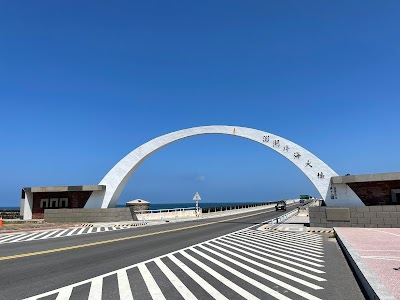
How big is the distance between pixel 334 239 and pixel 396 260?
7.19m

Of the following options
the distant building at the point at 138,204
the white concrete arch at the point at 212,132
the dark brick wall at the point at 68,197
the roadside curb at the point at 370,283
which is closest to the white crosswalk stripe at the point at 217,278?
the roadside curb at the point at 370,283

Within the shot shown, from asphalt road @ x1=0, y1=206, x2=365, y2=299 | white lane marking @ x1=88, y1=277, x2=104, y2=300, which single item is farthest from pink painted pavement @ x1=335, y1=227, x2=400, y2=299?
white lane marking @ x1=88, y1=277, x2=104, y2=300

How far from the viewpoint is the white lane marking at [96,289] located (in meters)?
6.15

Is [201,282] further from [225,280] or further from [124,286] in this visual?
[124,286]

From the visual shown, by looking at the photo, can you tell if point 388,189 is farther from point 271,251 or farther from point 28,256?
point 28,256

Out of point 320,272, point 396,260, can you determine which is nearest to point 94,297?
point 320,272

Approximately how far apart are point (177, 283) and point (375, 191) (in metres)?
20.6

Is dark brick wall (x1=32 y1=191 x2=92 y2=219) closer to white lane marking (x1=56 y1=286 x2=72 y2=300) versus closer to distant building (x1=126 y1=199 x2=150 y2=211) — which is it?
distant building (x1=126 y1=199 x2=150 y2=211)

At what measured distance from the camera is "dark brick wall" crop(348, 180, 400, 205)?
22.5m

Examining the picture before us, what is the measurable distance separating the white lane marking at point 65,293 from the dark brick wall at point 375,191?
72.1 feet

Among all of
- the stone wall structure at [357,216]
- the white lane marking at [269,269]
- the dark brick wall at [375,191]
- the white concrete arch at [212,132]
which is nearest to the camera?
the white lane marking at [269,269]

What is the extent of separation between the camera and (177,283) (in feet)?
23.6

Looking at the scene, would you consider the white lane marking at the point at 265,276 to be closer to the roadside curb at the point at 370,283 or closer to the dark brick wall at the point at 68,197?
the roadside curb at the point at 370,283

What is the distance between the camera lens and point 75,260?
10.0 metres
